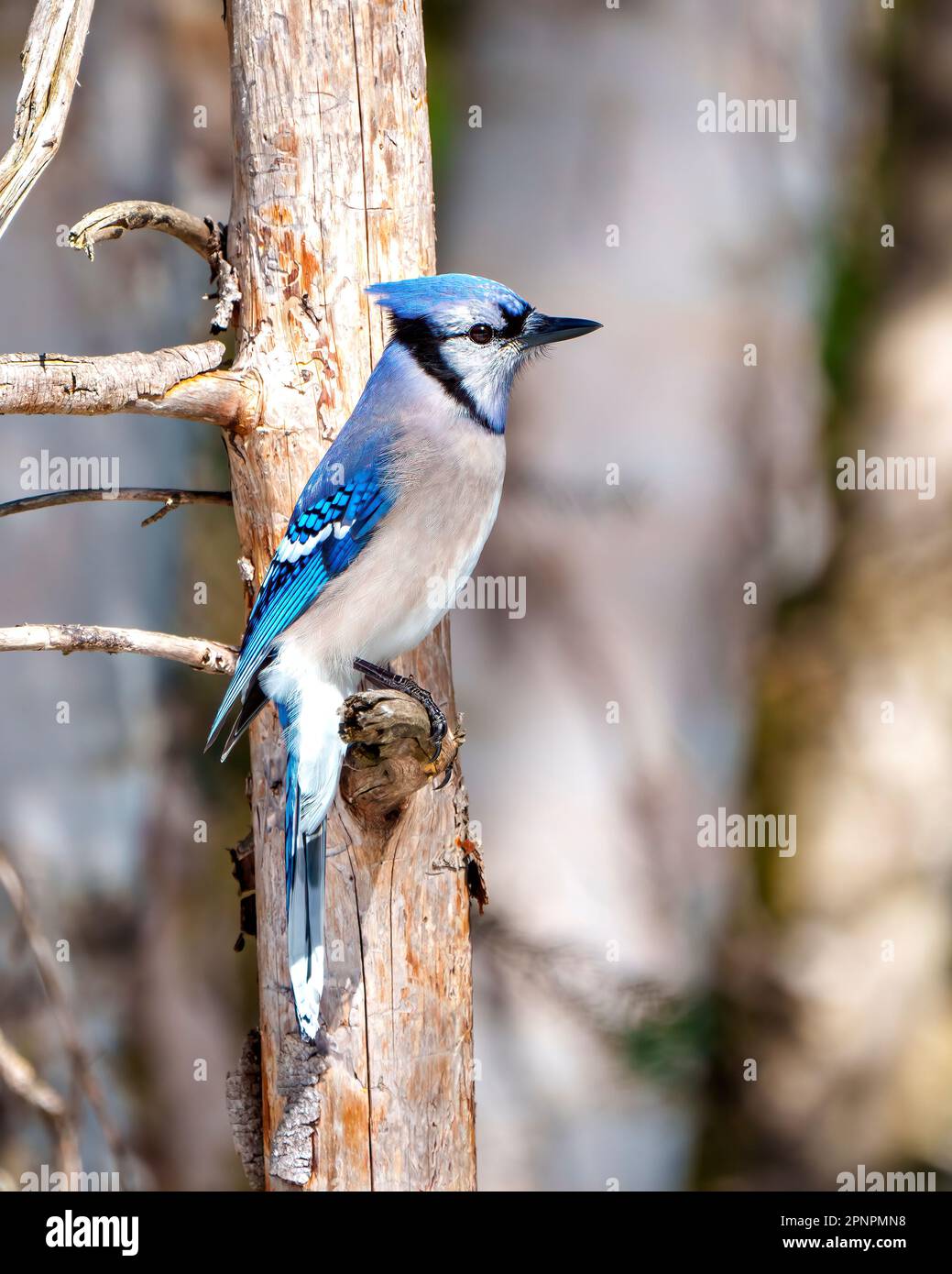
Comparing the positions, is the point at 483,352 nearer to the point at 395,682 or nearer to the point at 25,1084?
the point at 395,682

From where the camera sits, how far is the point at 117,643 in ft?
6.24

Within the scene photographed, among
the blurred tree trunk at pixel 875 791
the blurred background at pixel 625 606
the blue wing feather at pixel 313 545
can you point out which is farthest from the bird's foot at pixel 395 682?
the blurred tree trunk at pixel 875 791

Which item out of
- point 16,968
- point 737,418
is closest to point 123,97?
point 737,418

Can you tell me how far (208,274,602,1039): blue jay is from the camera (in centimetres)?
194

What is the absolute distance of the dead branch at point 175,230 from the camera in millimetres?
1807

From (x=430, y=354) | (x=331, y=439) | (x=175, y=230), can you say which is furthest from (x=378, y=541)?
(x=175, y=230)

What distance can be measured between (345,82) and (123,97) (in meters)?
2.25

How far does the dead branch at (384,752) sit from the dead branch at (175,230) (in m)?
0.73

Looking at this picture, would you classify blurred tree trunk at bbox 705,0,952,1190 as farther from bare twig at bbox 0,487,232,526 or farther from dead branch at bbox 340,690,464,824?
bare twig at bbox 0,487,232,526

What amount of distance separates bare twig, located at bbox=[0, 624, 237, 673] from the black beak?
0.74 m

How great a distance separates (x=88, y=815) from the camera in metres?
3.83

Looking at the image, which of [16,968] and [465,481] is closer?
[465,481]

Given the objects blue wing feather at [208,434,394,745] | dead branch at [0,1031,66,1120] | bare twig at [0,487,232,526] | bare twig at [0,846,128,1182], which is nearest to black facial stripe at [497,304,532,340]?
blue wing feather at [208,434,394,745]

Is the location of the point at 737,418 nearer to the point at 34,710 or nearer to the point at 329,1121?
the point at 34,710
